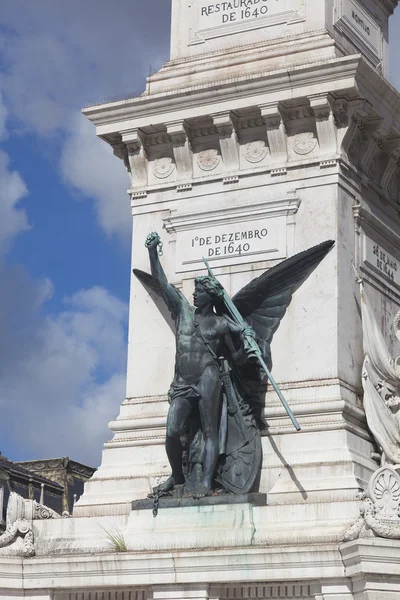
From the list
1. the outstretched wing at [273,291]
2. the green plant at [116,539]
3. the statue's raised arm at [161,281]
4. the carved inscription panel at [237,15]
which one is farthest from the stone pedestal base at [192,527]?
the carved inscription panel at [237,15]

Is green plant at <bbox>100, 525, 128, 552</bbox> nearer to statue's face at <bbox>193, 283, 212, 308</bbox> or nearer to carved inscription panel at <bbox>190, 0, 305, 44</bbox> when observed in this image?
statue's face at <bbox>193, 283, 212, 308</bbox>

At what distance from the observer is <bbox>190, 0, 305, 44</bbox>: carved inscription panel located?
88.2 feet

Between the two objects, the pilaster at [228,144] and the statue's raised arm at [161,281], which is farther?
the pilaster at [228,144]

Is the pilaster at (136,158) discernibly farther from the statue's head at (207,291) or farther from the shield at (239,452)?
the shield at (239,452)

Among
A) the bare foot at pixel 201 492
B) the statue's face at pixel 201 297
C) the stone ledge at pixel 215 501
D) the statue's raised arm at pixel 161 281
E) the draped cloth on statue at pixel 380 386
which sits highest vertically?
the statue's raised arm at pixel 161 281

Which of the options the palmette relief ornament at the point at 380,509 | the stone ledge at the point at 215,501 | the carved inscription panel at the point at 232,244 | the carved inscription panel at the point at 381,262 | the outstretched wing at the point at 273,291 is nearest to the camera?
the palmette relief ornament at the point at 380,509

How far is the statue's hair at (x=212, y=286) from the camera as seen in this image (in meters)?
24.5

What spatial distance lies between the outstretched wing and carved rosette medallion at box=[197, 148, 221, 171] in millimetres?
2656

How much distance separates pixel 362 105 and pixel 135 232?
480 centimetres

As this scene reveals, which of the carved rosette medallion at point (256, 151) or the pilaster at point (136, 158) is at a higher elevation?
the pilaster at point (136, 158)

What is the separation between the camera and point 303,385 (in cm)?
2459

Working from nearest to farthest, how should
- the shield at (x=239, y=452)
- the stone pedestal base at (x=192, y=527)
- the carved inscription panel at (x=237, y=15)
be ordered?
the stone pedestal base at (x=192, y=527) < the shield at (x=239, y=452) < the carved inscription panel at (x=237, y=15)

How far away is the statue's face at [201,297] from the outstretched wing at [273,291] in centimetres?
68

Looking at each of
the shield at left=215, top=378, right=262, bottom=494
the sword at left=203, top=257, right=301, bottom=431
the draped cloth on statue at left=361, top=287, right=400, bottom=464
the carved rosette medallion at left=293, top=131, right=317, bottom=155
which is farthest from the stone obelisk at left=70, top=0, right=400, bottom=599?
the sword at left=203, top=257, right=301, bottom=431
